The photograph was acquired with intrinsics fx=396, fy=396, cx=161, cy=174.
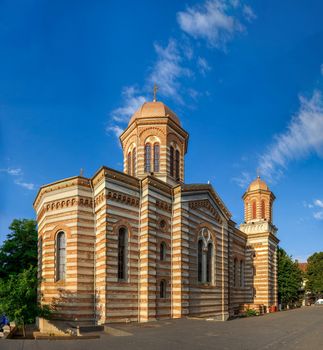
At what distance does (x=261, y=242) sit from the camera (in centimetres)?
4288

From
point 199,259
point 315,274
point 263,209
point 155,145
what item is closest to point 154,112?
point 155,145

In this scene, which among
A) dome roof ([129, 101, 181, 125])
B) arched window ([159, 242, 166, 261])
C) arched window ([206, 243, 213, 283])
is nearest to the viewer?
arched window ([159, 242, 166, 261])

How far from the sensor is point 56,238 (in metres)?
23.9

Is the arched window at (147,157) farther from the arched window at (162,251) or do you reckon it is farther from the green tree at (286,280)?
the green tree at (286,280)

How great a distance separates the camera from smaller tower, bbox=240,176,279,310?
4228 centimetres

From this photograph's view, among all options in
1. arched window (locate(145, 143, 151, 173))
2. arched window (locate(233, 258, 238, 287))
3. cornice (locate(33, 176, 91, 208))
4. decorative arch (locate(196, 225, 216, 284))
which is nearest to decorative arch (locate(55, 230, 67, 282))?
cornice (locate(33, 176, 91, 208))

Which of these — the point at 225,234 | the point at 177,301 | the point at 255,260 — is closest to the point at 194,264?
the point at 177,301

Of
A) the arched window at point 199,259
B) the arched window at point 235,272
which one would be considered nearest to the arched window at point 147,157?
the arched window at point 199,259

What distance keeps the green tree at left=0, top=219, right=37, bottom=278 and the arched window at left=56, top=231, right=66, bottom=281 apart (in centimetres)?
946

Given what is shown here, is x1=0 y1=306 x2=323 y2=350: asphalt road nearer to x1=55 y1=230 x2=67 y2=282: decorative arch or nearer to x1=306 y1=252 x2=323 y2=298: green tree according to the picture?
x1=55 y1=230 x2=67 y2=282: decorative arch

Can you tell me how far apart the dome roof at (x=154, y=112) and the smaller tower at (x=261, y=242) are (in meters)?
16.4

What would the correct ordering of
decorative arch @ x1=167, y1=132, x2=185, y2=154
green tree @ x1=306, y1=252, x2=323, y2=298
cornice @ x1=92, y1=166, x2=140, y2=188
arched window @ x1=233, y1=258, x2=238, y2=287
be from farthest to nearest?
green tree @ x1=306, y1=252, x2=323, y2=298 → arched window @ x1=233, y1=258, x2=238, y2=287 → decorative arch @ x1=167, y1=132, x2=185, y2=154 → cornice @ x1=92, y1=166, x2=140, y2=188

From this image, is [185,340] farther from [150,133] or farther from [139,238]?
[150,133]

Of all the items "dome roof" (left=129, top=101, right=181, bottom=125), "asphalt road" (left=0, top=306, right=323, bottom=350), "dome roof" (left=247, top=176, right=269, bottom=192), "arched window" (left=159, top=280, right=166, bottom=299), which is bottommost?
"asphalt road" (left=0, top=306, right=323, bottom=350)
